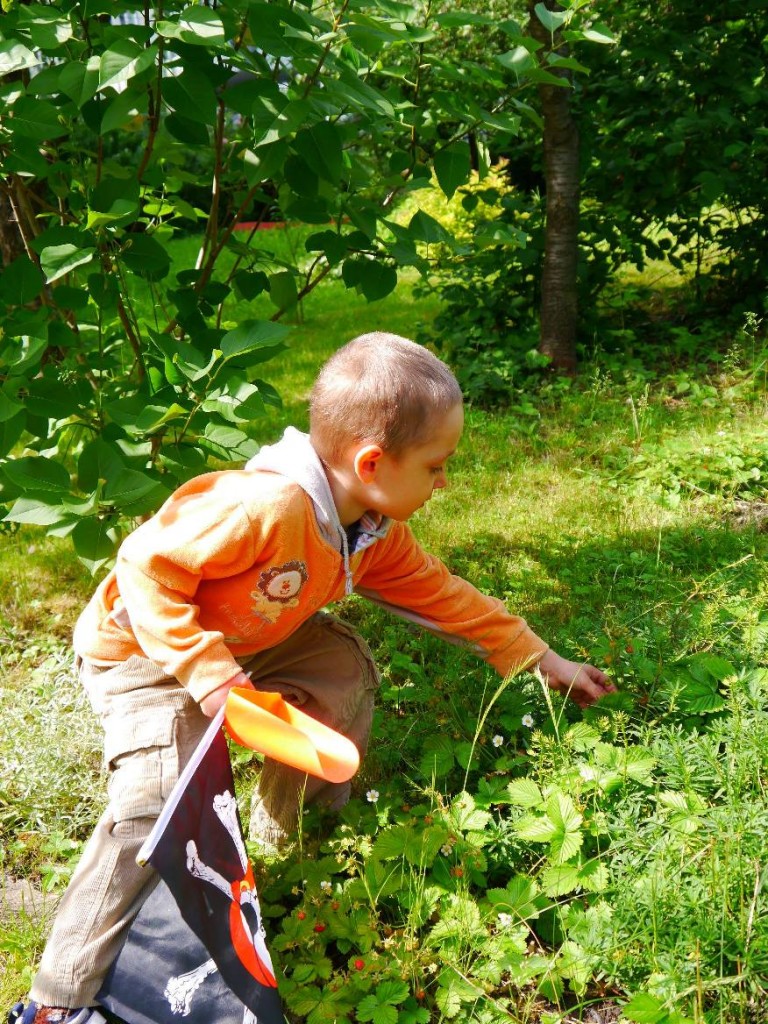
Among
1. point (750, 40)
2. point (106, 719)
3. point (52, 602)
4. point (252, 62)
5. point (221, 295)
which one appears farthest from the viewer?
point (750, 40)

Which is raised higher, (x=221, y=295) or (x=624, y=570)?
Result: (x=221, y=295)

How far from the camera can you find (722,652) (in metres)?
2.44

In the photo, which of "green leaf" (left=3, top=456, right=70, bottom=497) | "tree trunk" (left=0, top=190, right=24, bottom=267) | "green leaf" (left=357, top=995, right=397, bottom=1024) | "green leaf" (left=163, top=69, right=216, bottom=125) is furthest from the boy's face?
"tree trunk" (left=0, top=190, right=24, bottom=267)

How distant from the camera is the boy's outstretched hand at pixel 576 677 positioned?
232 cm

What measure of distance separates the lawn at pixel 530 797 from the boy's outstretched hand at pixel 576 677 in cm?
5

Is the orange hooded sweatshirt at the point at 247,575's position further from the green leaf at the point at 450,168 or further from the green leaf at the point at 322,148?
the green leaf at the point at 450,168

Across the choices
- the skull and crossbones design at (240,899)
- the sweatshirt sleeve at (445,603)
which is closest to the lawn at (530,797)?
the sweatshirt sleeve at (445,603)

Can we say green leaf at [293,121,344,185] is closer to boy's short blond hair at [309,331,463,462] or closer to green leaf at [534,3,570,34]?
boy's short blond hair at [309,331,463,462]

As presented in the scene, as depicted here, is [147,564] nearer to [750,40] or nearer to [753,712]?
[753,712]

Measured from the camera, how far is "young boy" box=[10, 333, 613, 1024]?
1.84 metres

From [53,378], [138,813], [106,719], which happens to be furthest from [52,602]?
[138,813]

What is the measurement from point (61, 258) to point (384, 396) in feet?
2.56

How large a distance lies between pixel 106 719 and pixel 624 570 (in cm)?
183

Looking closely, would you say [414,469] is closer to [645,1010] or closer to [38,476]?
[38,476]
